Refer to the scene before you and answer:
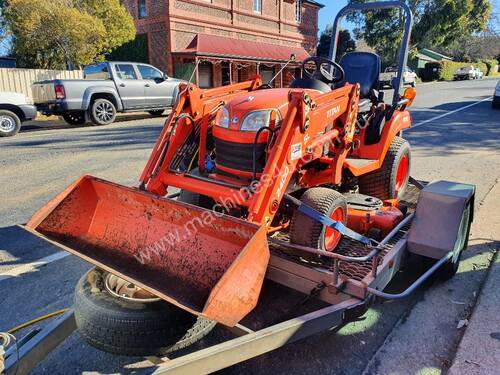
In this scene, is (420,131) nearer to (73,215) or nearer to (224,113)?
(224,113)

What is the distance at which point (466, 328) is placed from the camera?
2.97m

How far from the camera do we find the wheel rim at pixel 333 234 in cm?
338

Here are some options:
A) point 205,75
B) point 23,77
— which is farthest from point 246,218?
point 205,75

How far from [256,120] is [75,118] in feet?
39.1

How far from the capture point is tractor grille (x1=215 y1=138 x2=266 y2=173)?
10.9 feet

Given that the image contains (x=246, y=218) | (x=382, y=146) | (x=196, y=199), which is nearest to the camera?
(x=246, y=218)

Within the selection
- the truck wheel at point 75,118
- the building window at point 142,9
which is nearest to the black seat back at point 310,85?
the truck wheel at point 75,118

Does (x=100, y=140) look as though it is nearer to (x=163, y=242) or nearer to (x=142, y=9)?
(x=163, y=242)

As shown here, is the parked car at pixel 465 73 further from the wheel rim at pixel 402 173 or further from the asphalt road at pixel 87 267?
the wheel rim at pixel 402 173

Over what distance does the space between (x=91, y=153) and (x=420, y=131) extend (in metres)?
8.41

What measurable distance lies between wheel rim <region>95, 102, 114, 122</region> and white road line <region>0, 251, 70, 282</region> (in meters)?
9.85

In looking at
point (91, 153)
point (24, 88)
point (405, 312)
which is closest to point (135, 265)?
point (405, 312)

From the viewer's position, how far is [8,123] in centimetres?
1138

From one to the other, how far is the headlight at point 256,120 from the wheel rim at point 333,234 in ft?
2.89
